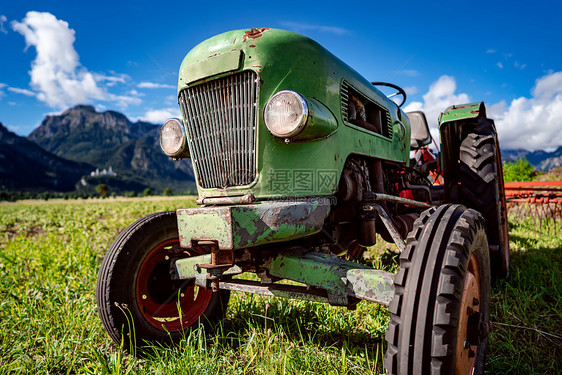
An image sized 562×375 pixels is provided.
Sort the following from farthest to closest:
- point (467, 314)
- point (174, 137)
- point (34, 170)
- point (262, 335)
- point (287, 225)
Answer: point (34, 170)
point (174, 137)
point (262, 335)
point (287, 225)
point (467, 314)

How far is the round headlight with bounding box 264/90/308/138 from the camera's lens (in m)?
1.60

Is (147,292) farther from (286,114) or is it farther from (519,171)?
(519,171)

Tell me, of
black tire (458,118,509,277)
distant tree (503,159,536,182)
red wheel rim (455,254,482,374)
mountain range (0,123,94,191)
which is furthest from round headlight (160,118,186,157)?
mountain range (0,123,94,191)

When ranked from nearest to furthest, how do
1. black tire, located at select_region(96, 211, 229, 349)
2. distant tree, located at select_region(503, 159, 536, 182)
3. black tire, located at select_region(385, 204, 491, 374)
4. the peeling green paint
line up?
black tire, located at select_region(385, 204, 491, 374) → the peeling green paint → black tire, located at select_region(96, 211, 229, 349) → distant tree, located at select_region(503, 159, 536, 182)

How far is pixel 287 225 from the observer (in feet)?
5.28

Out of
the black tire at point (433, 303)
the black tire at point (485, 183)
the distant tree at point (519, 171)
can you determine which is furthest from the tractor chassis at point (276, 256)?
the distant tree at point (519, 171)

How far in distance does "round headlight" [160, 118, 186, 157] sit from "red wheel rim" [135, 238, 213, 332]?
57 centimetres

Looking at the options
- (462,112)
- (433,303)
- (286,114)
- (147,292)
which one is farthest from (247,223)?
(462,112)

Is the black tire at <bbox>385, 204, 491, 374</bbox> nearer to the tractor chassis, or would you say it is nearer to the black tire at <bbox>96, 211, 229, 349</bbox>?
the tractor chassis

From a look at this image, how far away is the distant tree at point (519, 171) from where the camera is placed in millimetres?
15109

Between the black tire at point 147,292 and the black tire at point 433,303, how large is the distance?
125 centimetres

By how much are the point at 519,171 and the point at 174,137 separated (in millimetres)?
17739

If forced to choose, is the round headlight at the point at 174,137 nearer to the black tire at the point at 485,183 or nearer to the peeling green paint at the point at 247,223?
the peeling green paint at the point at 247,223

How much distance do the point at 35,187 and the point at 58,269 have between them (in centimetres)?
18377
